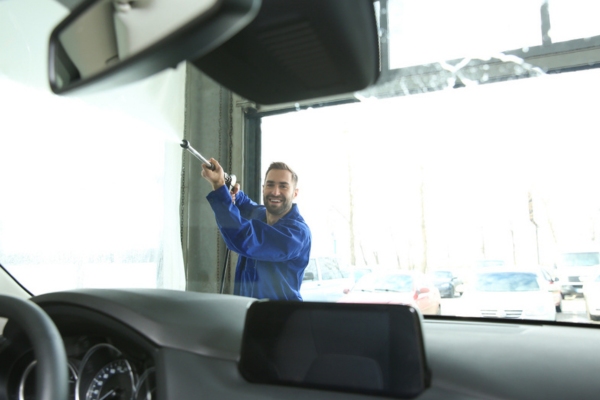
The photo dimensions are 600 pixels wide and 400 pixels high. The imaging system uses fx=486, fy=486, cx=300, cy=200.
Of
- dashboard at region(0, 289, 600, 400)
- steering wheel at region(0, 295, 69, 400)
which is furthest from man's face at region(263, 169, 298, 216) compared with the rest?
steering wheel at region(0, 295, 69, 400)

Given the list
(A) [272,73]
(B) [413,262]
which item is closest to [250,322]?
(A) [272,73]

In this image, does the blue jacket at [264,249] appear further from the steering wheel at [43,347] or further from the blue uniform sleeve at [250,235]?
the steering wheel at [43,347]

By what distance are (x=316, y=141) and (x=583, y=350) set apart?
1117mm

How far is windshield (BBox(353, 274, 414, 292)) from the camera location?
1.60 metres

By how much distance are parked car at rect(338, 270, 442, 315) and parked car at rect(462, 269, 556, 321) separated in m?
0.11

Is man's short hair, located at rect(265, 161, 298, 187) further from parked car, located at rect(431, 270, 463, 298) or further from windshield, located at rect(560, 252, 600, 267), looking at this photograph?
windshield, located at rect(560, 252, 600, 267)

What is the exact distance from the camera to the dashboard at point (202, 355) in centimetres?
81

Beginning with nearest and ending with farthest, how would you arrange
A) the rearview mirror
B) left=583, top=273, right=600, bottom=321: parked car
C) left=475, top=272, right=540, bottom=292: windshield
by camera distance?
the rearview mirror → left=583, top=273, right=600, bottom=321: parked car → left=475, top=272, right=540, bottom=292: windshield

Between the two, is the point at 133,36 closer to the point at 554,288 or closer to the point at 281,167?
the point at 281,167

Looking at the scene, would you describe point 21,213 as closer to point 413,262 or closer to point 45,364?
point 45,364

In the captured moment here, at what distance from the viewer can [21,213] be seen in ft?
6.09

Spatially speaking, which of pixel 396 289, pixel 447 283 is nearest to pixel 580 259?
pixel 447 283

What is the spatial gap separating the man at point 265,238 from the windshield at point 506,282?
1.91 ft

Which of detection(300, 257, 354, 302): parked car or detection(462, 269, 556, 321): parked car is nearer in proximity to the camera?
detection(462, 269, 556, 321): parked car
